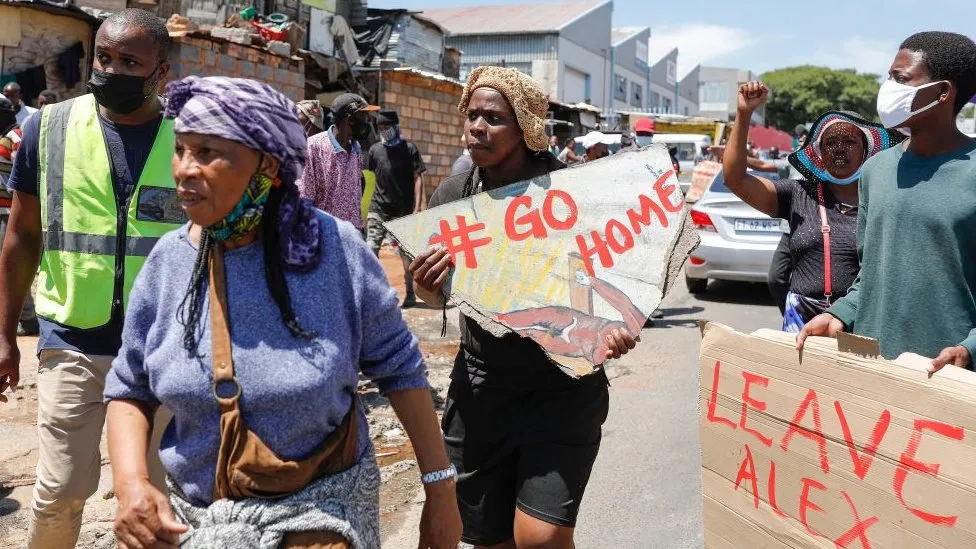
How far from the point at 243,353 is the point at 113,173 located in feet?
4.32

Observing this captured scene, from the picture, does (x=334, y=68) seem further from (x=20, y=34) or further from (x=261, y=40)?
(x=20, y=34)

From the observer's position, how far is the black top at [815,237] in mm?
3885

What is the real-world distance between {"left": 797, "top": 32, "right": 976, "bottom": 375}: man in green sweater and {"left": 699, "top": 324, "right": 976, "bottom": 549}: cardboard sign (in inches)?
7.2

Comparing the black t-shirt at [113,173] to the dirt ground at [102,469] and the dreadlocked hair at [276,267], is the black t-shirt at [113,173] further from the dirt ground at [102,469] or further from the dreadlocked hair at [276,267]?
the dirt ground at [102,469]

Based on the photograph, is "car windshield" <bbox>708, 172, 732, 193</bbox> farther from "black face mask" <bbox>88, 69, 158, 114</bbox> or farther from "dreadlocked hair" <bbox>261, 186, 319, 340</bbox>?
"dreadlocked hair" <bbox>261, 186, 319, 340</bbox>

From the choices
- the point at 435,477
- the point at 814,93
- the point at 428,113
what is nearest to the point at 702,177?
the point at 435,477

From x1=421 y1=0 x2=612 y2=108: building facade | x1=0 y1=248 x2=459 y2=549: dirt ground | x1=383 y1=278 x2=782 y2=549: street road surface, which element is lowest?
x1=383 y1=278 x2=782 y2=549: street road surface

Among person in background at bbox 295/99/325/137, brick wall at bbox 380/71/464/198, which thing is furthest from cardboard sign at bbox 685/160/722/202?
brick wall at bbox 380/71/464/198

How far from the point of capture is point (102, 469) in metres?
4.87

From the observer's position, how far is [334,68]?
1684 cm

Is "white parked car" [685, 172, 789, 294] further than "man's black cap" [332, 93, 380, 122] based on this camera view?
Yes

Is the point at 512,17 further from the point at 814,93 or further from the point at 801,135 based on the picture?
the point at 801,135

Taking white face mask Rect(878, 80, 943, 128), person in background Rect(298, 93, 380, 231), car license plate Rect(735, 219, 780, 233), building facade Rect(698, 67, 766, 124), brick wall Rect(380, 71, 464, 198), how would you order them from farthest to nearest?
building facade Rect(698, 67, 766, 124) → brick wall Rect(380, 71, 464, 198) → car license plate Rect(735, 219, 780, 233) → person in background Rect(298, 93, 380, 231) → white face mask Rect(878, 80, 943, 128)

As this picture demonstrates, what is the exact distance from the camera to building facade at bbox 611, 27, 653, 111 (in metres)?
52.4
